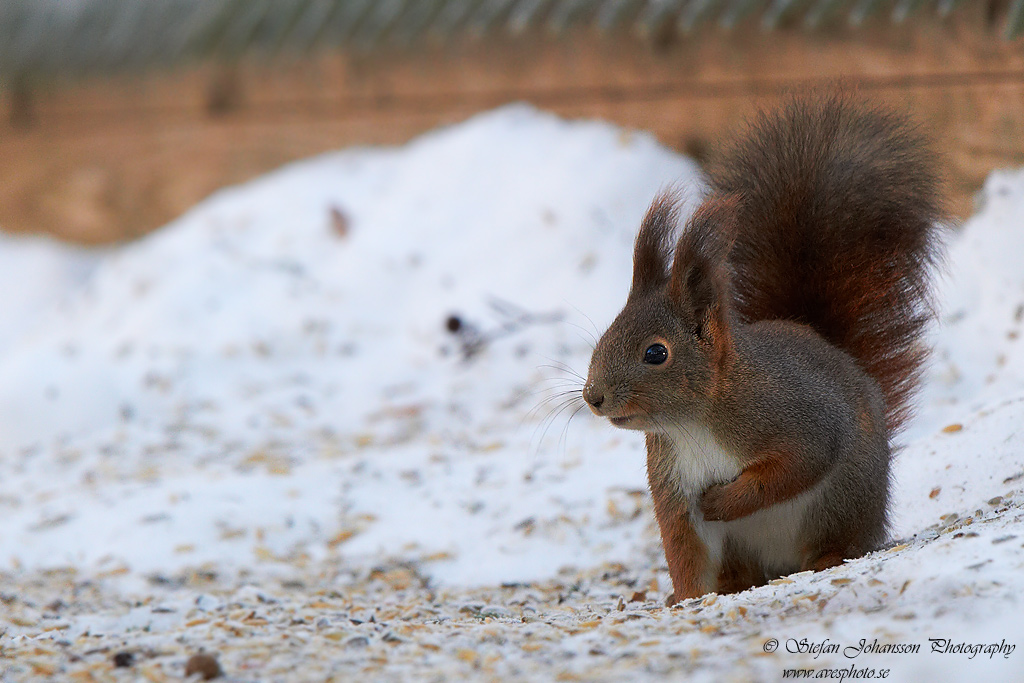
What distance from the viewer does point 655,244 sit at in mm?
1810

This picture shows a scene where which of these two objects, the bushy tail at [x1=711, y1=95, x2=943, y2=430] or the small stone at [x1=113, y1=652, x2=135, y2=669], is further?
the bushy tail at [x1=711, y1=95, x2=943, y2=430]

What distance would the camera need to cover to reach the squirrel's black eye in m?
1.76

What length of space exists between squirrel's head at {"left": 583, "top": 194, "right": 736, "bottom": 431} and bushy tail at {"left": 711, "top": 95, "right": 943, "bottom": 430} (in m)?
0.24

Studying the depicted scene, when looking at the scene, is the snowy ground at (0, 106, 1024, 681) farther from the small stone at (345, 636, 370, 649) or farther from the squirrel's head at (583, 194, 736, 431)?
the squirrel's head at (583, 194, 736, 431)

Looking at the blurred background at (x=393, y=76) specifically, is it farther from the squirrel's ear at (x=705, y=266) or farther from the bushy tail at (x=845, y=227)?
the squirrel's ear at (x=705, y=266)

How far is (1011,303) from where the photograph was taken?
273 cm

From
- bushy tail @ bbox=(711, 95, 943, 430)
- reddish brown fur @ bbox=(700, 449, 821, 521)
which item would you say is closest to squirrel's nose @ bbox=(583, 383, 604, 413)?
reddish brown fur @ bbox=(700, 449, 821, 521)

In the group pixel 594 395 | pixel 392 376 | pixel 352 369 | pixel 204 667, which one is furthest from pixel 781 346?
pixel 352 369

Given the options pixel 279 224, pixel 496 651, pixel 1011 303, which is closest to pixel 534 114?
pixel 279 224

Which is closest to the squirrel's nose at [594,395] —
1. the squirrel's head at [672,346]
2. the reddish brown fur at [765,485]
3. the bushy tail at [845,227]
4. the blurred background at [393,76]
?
the squirrel's head at [672,346]

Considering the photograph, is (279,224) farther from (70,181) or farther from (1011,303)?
(1011,303)

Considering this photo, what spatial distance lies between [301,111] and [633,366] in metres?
3.54

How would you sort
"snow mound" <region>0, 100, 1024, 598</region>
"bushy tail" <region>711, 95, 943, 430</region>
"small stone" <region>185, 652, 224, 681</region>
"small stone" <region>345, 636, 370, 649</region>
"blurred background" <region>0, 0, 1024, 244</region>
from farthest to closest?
"blurred background" <region>0, 0, 1024, 244</region>, "snow mound" <region>0, 100, 1024, 598</region>, "bushy tail" <region>711, 95, 943, 430</region>, "small stone" <region>345, 636, 370, 649</region>, "small stone" <region>185, 652, 224, 681</region>

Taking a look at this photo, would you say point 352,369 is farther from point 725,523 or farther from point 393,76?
point 725,523
